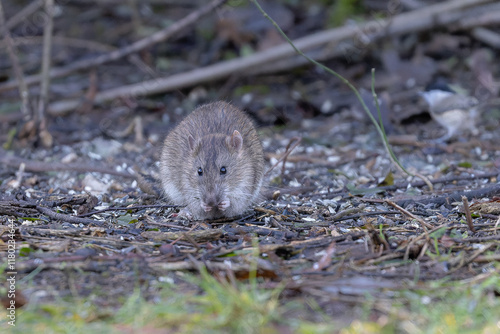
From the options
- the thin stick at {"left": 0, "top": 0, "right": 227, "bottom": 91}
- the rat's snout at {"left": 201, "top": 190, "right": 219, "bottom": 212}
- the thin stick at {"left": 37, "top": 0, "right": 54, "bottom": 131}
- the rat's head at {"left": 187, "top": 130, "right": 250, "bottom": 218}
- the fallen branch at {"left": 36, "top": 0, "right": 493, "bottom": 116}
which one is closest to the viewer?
the rat's snout at {"left": 201, "top": 190, "right": 219, "bottom": 212}

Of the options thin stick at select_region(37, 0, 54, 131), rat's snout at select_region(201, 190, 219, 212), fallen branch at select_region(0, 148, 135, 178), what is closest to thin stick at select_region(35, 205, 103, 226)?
rat's snout at select_region(201, 190, 219, 212)

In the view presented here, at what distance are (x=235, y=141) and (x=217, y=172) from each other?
13.0 inches

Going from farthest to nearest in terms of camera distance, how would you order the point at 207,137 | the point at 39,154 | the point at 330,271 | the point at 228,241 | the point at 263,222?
the point at 39,154, the point at 207,137, the point at 263,222, the point at 228,241, the point at 330,271

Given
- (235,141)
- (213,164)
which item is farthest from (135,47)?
(213,164)

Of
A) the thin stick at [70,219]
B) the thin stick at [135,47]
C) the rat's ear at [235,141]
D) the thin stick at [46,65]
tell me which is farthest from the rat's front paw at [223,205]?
the thin stick at [135,47]

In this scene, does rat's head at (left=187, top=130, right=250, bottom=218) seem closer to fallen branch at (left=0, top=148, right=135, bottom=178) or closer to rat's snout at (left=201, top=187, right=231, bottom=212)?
rat's snout at (left=201, top=187, right=231, bottom=212)

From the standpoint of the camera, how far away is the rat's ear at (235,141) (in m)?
5.30

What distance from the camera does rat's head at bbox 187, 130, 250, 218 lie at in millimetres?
5117

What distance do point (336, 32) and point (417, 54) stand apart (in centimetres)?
181

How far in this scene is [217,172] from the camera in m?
5.20

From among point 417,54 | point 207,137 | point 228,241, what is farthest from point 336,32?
point 228,241

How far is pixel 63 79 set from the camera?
10047 mm

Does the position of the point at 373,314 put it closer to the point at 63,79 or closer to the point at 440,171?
the point at 440,171

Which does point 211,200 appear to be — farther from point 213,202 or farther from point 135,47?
point 135,47
